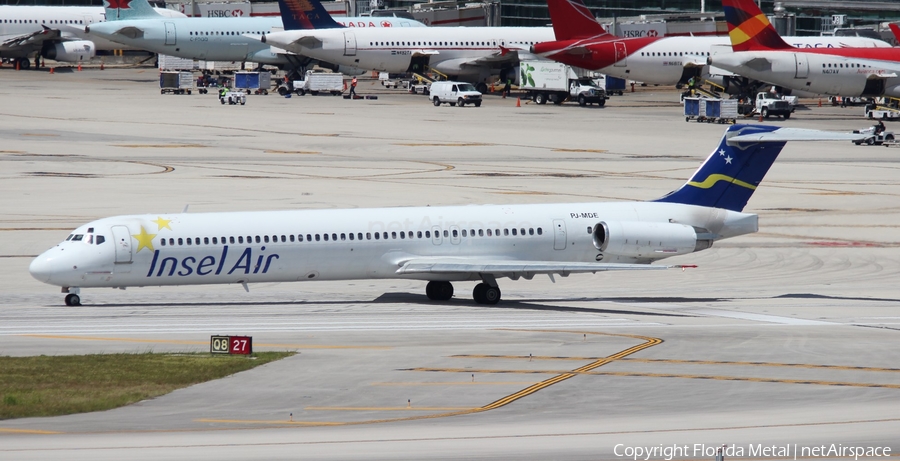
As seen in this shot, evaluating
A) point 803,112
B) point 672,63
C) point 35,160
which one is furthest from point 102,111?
point 803,112

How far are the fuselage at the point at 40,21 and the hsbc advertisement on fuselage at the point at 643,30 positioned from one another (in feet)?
153

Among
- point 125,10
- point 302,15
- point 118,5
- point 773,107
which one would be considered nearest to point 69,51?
point 118,5

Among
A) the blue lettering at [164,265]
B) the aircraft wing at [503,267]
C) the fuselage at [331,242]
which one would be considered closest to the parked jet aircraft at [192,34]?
the fuselage at [331,242]

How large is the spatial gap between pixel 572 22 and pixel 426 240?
7065cm

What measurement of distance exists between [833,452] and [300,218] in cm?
2032

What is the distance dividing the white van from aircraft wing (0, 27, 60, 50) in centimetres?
4506

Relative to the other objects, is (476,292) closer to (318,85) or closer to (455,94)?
(455,94)

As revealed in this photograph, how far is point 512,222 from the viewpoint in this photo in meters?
38.3

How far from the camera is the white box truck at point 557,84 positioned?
106562 mm

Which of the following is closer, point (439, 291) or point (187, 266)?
point (187, 266)

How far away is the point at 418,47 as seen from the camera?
111812 mm

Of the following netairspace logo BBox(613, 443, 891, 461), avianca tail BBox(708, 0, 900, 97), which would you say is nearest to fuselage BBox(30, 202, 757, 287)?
netairspace logo BBox(613, 443, 891, 461)

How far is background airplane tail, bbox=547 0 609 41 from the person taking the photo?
104250mm

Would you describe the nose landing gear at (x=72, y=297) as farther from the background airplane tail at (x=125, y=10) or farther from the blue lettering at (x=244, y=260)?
the background airplane tail at (x=125, y=10)
